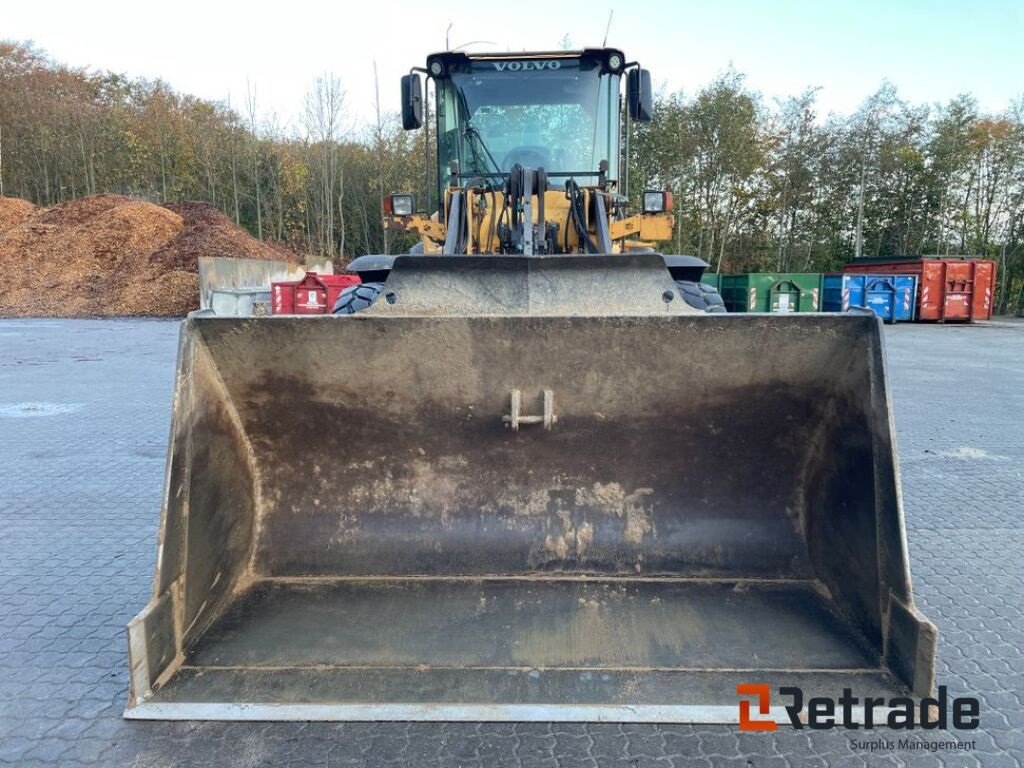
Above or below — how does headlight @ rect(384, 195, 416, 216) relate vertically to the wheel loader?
above

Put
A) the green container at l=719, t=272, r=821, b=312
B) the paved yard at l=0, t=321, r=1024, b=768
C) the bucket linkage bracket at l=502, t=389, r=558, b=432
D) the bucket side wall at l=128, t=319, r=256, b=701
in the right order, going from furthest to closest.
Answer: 1. the green container at l=719, t=272, r=821, b=312
2. the bucket linkage bracket at l=502, t=389, r=558, b=432
3. the bucket side wall at l=128, t=319, r=256, b=701
4. the paved yard at l=0, t=321, r=1024, b=768

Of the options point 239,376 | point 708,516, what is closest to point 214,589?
point 239,376

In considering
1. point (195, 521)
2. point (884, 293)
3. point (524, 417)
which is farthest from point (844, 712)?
point (884, 293)

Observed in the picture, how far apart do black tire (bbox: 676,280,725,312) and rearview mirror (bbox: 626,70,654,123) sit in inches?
49.9

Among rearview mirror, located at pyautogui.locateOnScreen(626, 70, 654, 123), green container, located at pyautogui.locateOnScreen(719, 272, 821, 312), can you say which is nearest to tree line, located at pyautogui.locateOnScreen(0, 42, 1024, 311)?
green container, located at pyautogui.locateOnScreen(719, 272, 821, 312)

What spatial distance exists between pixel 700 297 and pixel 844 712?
9.63 feet

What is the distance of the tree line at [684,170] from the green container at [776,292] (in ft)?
23.2

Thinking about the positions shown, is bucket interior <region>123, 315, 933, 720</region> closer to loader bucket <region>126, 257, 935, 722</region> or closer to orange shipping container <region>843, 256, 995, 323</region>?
loader bucket <region>126, 257, 935, 722</region>

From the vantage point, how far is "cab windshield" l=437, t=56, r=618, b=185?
5184mm

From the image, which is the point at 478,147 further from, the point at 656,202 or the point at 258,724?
the point at 258,724

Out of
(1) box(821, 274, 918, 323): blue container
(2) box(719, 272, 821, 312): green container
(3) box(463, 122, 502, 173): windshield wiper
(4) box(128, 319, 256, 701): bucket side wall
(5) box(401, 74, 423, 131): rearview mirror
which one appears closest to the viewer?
(4) box(128, 319, 256, 701): bucket side wall

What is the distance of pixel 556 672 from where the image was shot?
7.44 feet

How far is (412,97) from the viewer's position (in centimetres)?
510

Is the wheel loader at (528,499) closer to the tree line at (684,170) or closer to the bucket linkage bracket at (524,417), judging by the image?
the bucket linkage bracket at (524,417)
